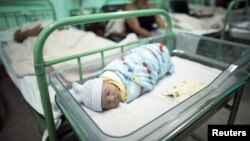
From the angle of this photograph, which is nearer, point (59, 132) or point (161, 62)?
point (59, 132)

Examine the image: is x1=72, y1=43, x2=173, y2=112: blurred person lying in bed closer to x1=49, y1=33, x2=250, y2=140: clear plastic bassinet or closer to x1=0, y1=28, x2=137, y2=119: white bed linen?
x1=49, y1=33, x2=250, y2=140: clear plastic bassinet

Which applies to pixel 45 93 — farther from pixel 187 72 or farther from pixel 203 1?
pixel 203 1

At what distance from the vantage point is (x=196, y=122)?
78cm

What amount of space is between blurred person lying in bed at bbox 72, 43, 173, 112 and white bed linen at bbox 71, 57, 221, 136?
33 millimetres

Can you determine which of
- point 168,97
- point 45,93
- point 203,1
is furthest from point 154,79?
point 203,1

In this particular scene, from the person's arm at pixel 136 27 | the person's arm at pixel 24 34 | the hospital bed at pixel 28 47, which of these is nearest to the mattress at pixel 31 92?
the hospital bed at pixel 28 47

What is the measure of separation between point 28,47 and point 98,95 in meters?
1.23

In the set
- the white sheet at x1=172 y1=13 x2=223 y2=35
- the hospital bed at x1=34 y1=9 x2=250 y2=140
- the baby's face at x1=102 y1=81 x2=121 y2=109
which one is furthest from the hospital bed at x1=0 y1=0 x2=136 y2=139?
the white sheet at x1=172 y1=13 x2=223 y2=35

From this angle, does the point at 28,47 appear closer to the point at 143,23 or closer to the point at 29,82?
the point at 29,82

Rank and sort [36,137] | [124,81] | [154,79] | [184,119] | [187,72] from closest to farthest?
1. [184,119]
2. [124,81]
3. [154,79]
4. [187,72]
5. [36,137]

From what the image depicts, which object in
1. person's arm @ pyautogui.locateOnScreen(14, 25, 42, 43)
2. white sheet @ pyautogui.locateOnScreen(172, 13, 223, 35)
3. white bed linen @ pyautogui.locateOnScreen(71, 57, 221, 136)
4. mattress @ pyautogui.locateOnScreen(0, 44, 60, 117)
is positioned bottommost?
mattress @ pyautogui.locateOnScreen(0, 44, 60, 117)

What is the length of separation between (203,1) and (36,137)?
13.6 feet

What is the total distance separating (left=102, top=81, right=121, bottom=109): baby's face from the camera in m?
0.82

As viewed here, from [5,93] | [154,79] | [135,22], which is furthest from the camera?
[135,22]
